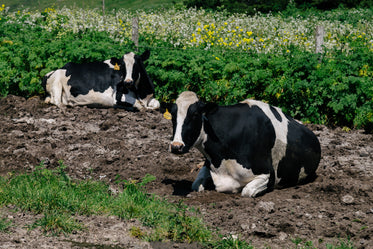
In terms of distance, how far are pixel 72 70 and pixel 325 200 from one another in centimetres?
752

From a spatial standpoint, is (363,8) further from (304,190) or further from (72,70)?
(304,190)

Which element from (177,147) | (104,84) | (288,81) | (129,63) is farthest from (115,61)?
(177,147)

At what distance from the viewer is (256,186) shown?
6895 millimetres

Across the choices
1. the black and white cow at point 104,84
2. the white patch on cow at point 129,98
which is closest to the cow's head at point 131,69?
the black and white cow at point 104,84

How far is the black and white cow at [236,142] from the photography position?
22.3 ft

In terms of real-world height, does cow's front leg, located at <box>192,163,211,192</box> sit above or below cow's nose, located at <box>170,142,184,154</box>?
below

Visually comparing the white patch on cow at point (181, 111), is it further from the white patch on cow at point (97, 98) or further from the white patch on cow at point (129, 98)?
the white patch on cow at point (97, 98)

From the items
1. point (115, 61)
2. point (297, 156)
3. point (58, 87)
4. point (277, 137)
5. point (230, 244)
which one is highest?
point (277, 137)

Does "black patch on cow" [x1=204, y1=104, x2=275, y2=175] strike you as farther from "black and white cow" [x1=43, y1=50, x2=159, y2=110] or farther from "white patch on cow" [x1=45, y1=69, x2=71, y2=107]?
"white patch on cow" [x1=45, y1=69, x2=71, y2=107]

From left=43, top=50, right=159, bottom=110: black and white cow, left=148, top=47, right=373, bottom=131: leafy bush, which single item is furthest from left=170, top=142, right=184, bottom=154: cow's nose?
left=43, top=50, right=159, bottom=110: black and white cow

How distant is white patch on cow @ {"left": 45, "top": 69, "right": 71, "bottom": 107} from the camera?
1227 cm

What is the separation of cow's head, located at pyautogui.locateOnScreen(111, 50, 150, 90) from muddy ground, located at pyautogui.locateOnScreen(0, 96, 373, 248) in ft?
2.18

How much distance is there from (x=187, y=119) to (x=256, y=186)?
118cm

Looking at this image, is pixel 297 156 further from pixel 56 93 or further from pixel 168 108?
pixel 56 93
